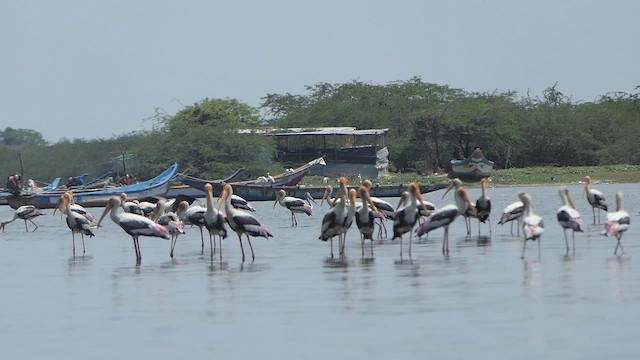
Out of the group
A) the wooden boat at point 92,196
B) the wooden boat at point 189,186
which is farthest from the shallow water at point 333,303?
the wooden boat at point 189,186

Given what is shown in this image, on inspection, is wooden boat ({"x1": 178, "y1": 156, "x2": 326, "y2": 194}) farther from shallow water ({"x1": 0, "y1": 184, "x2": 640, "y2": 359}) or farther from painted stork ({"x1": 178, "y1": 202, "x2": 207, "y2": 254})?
shallow water ({"x1": 0, "y1": 184, "x2": 640, "y2": 359})

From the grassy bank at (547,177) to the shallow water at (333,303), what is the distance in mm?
39622

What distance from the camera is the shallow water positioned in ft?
45.0

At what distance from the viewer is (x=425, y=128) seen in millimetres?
78812

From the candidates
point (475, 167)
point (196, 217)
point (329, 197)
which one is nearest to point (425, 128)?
point (475, 167)

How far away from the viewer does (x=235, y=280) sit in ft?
65.7

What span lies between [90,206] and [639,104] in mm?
43617

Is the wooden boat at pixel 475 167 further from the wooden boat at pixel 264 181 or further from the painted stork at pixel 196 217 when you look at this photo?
the painted stork at pixel 196 217

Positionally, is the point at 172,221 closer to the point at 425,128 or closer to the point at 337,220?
the point at 337,220

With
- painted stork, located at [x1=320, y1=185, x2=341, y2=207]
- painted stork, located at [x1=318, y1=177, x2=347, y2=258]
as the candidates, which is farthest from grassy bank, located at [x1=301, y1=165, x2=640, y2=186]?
painted stork, located at [x1=318, y1=177, x2=347, y2=258]

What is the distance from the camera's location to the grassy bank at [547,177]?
65875mm

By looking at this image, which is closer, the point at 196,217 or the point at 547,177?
the point at 196,217

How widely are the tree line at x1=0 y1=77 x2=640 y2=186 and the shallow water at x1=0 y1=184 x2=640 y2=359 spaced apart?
4511 centimetres

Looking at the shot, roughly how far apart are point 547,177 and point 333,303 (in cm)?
5201
